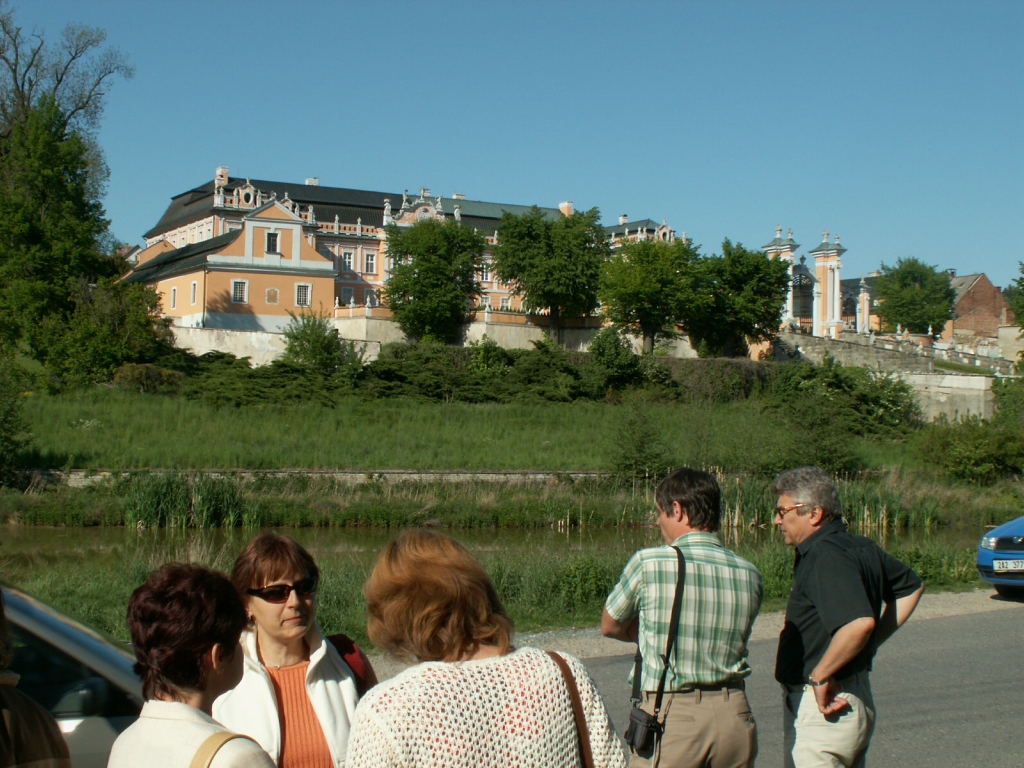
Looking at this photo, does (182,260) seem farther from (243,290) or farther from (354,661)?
(354,661)

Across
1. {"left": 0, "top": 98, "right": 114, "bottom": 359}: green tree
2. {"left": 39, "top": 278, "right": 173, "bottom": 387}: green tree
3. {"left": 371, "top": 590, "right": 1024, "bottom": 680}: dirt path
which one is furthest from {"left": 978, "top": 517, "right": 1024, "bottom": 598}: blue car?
{"left": 0, "top": 98, "right": 114, "bottom": 359}: green tree

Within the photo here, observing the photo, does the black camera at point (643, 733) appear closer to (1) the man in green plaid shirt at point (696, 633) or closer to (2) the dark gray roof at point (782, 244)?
(1) the man in green plaid shirt at point (696, 633)

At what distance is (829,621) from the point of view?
3904 millimetres

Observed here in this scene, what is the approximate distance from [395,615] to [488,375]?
156ft

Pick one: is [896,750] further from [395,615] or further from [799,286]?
[799,286]

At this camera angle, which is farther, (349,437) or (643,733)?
(349,437)

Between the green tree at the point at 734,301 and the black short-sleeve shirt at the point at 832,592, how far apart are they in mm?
57023

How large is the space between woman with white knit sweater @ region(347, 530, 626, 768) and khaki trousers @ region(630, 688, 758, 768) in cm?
139

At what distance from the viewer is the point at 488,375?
165 feet

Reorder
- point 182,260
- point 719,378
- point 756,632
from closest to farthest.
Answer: point 756,632, point 719,378, point 182,260

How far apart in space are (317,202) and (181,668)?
77648 millimetres

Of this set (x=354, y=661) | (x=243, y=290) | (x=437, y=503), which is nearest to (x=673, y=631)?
(x=354, y=661)

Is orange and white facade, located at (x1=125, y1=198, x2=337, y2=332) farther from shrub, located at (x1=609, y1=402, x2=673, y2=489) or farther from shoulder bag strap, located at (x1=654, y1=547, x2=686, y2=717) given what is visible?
shoulder bag strap, located at (x1=654, y1=547, x2=686, y2=717)

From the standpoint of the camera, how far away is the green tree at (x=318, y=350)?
46334mm
